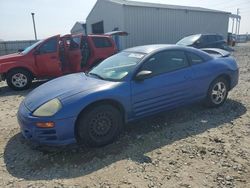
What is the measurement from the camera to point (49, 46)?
27.9 ft

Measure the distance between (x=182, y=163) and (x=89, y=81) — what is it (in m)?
1.94

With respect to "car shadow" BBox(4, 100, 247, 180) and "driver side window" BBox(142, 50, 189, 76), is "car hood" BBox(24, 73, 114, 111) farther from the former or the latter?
"driver side window" BBox(142, 50, 189, 76)

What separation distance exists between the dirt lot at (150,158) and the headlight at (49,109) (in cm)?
64

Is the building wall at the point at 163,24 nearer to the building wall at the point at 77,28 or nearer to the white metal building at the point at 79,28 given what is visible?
the white metal building at the point at 79,28

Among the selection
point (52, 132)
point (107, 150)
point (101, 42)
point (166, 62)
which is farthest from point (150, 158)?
point (101, 42)

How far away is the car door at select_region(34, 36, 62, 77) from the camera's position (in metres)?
8.38

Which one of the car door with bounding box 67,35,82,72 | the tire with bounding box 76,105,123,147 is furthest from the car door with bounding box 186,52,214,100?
the car door with bounding box 67,35,82,72

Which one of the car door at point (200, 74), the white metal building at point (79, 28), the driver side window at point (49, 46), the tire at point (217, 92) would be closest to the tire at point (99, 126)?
the car door at point (200, 74)

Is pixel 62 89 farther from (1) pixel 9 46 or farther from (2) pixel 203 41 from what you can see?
(1) pixel 9 46

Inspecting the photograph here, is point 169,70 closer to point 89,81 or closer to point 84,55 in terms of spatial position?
point 89,81

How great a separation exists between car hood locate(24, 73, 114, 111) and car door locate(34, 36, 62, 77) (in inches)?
167

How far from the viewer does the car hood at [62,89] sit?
3.76 metres

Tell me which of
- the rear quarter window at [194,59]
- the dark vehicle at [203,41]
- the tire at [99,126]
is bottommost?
the tire at [99,126]

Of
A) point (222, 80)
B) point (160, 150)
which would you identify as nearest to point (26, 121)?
point (160, 150)
